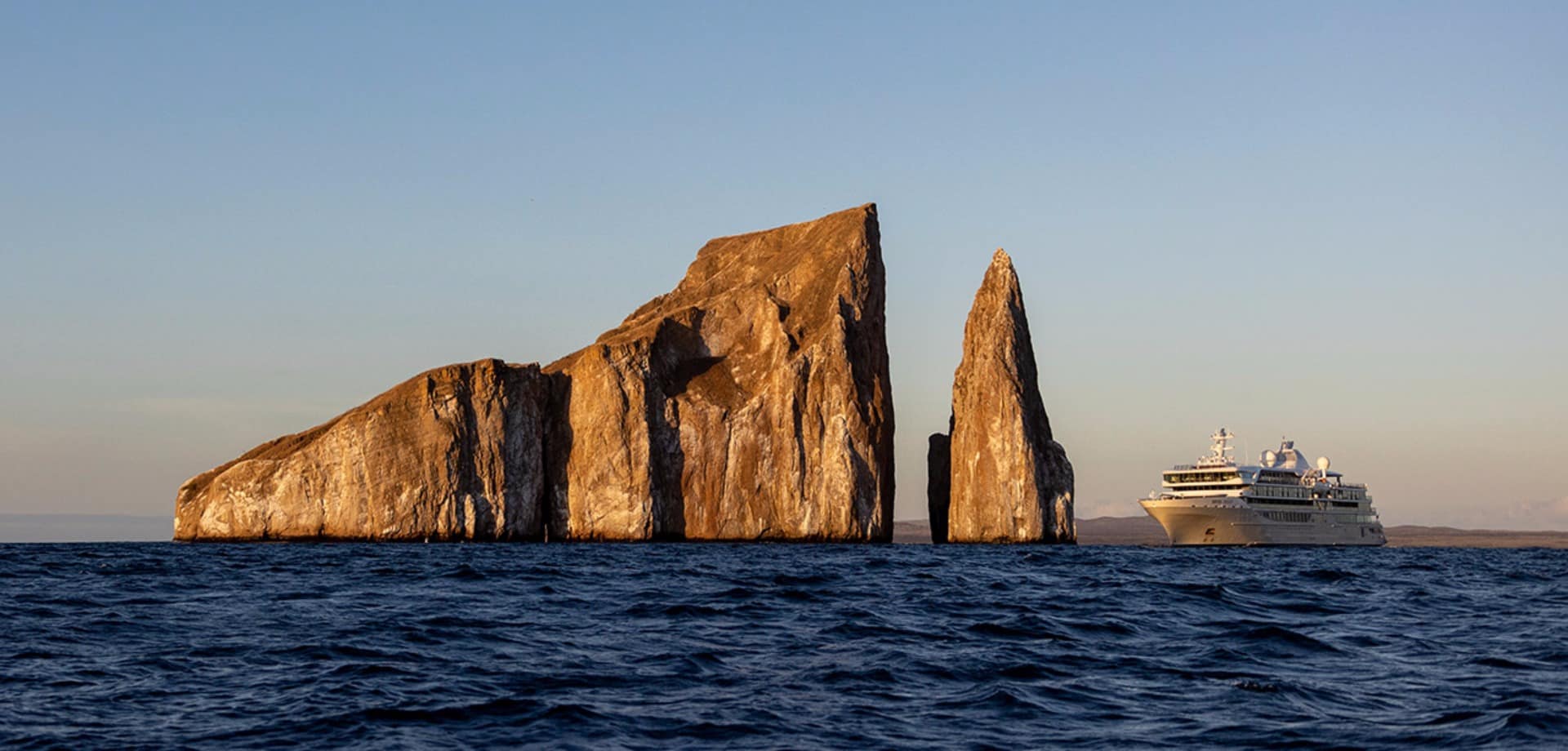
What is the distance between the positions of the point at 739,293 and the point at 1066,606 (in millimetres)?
101942

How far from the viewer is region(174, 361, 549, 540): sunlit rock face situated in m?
118

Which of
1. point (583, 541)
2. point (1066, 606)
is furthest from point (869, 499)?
point (1066, 606)

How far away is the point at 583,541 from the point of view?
11925 cm

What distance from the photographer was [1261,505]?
427 ft

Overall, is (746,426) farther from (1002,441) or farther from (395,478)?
(395,478)

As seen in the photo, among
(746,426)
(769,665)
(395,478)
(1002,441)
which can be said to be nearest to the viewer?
(769,665)

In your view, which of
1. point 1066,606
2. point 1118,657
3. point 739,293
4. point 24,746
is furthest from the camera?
point 739,293

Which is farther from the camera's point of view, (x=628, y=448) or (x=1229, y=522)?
(x=1229, y=522)

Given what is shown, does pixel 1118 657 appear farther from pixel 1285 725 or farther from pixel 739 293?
pixel 739 293

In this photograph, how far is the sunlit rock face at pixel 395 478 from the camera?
118 meters

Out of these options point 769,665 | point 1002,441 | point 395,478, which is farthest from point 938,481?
point 769,665

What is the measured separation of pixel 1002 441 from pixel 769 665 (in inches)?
3984

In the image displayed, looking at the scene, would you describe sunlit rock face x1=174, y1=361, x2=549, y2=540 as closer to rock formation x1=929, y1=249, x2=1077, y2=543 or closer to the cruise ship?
rock formation x1=929, y1=249, x2=1077, y2=543

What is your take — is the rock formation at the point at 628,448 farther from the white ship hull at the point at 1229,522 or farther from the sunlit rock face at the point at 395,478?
the white ship hull at the point at 1229,522
